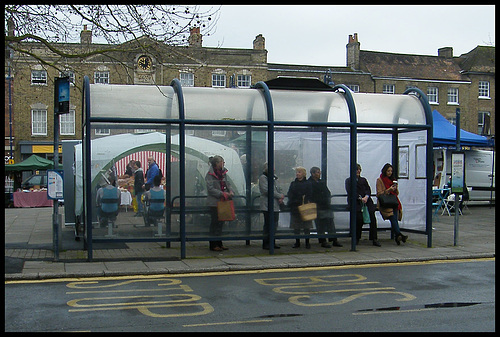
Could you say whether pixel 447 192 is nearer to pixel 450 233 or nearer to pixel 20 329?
pixel 450 233

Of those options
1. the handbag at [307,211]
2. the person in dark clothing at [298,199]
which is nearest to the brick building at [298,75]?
the person in dark clothing at [298,199]

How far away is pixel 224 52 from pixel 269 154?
35.0 metres

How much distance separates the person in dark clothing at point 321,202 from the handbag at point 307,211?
0.10 m

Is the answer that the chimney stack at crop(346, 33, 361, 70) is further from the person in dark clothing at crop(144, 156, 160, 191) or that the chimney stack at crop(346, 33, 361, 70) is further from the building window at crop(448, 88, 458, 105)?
the person in dark clothing at crop(144, 156, 160, 191)

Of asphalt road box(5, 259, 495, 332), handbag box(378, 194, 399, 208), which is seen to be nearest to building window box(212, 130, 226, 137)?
asphalt road box(5, 259, 495, 332)

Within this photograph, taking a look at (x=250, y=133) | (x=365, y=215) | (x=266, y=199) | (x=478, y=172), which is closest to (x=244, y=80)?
(x=478, y=172)

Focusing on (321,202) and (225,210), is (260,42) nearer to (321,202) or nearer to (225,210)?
(321,202)

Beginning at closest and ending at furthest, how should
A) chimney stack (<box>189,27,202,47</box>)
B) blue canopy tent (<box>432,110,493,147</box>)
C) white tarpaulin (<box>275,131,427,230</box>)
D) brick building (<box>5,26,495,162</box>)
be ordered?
1. white tarpaulin (<box>275,131,427,230</box>)
2. chimney stack (<box>189,27,202,47</box>)
3. blue canopy tent (<box>432,110,493,147</box>)
4. brick building (<box>5,26,495,162</box>)

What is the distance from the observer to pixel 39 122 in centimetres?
4269

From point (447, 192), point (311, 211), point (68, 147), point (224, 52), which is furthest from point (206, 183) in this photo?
point (224, 52)

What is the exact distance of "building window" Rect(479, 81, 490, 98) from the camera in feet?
168

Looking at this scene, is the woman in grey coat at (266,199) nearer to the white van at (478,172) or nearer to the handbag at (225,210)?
the handbag at (225,210)

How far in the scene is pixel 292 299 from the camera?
24.2ft

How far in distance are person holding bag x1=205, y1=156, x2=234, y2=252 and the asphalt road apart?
74.6 inches
